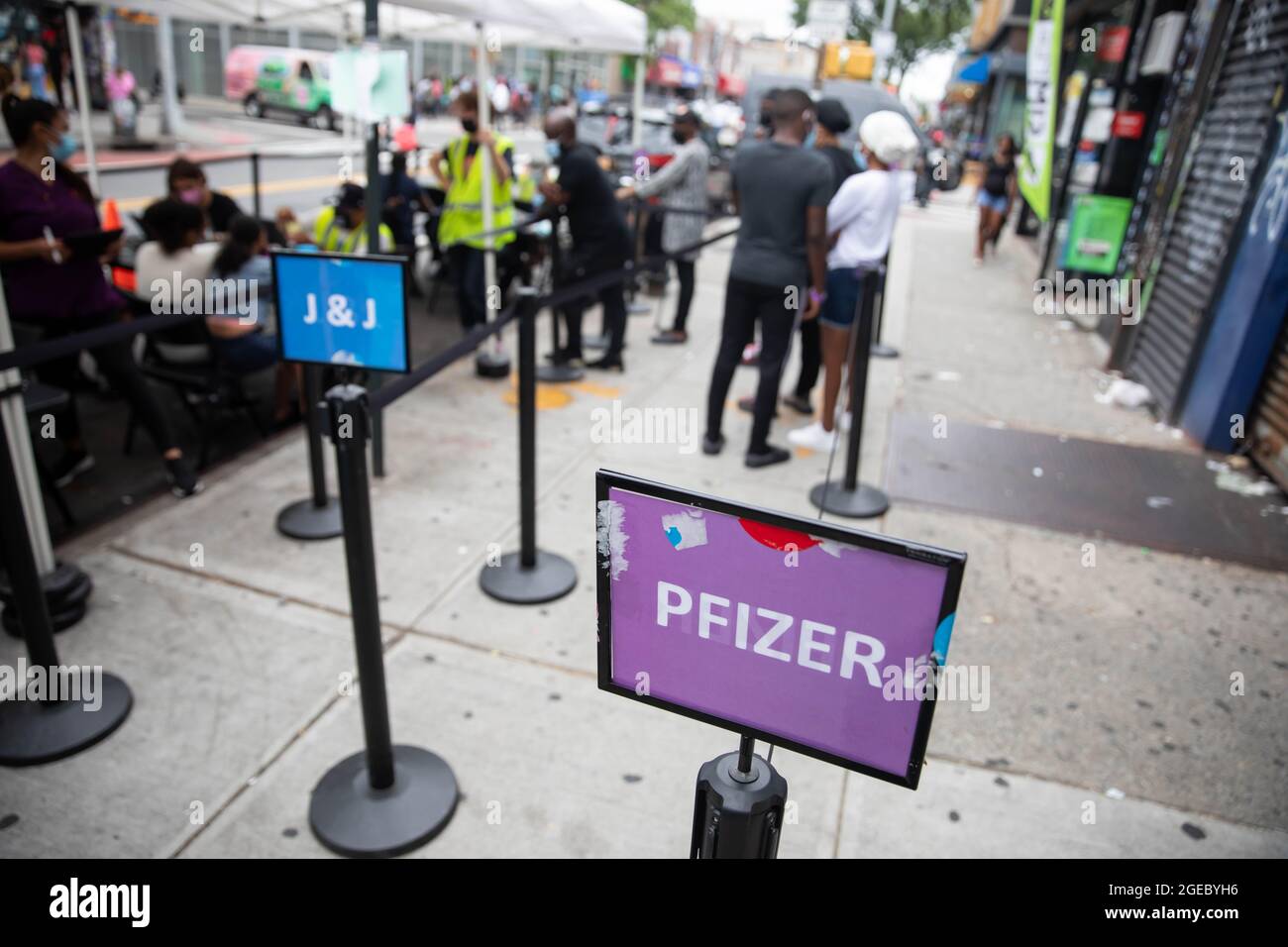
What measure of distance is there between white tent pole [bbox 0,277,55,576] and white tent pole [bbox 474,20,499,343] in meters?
3.37

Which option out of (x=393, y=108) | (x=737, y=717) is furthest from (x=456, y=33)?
(x=737, y=717)

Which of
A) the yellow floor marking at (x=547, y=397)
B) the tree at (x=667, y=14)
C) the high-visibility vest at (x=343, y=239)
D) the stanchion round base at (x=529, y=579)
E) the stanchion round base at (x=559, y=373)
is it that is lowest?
the yellow floor marking at (x=547, y=397)

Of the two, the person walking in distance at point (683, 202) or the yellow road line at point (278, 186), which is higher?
the person walking in distance at point (683, 202)

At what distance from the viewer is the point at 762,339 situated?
5012 mm

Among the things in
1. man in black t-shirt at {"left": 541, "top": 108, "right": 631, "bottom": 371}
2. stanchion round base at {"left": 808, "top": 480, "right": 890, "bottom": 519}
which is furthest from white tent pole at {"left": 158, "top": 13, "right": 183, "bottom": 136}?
stanchion round base at {"left": 808, "top": 480, "right": 890, "bottom": 519}

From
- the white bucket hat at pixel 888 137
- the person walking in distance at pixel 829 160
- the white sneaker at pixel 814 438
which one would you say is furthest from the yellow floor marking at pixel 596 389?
the white bucket hat at pixel 888 137

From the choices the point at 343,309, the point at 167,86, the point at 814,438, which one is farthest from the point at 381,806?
the point at 167,86

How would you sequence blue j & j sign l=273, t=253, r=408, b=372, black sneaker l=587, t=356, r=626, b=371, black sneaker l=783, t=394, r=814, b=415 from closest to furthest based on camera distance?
blue j & j sign l=273, t=253, r=408, b=372, black sneaker l=783, t=394, r=814, b=415, black sneaker l=587, t=356, r=626, b=371

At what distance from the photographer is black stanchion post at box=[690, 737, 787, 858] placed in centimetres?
158

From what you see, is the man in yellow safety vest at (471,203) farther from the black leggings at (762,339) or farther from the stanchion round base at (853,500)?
the stanchion round base at (853,500)

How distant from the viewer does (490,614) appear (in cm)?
382

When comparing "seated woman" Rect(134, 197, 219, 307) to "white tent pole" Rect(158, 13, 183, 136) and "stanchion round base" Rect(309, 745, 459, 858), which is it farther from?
"white tent pole" Rect(158, 13, 183, 136)

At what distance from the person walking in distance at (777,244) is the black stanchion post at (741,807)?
3.58 meters

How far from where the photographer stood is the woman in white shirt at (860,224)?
15.9 feet
